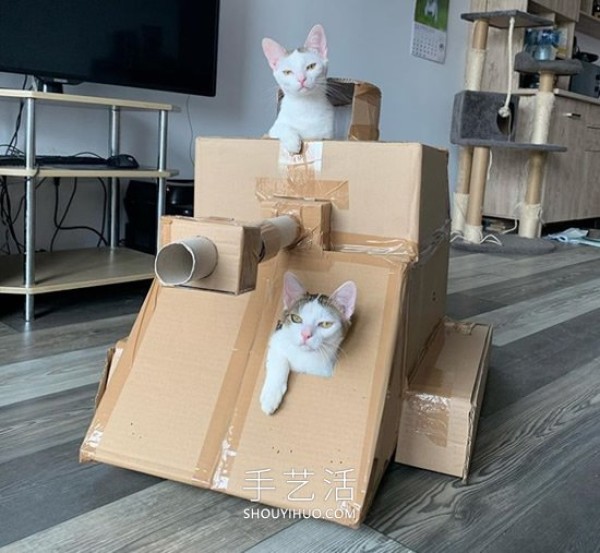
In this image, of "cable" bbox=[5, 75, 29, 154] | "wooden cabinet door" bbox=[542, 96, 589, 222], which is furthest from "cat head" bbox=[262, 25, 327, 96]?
"wooden cabinet door" bbox=[542, 96, 589, 222]

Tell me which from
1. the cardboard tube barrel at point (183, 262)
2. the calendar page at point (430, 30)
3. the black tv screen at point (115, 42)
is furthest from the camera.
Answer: the calendar page at point (430, 30)

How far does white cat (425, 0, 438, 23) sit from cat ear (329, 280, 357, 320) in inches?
123

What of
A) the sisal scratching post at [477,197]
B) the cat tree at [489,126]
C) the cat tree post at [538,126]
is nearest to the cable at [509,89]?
the cat tree at [489,126]

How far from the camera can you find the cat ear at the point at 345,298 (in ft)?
3.19

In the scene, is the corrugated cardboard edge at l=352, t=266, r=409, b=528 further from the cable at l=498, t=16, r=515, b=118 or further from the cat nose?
the cable at l=498, t=16, r=515, b=118

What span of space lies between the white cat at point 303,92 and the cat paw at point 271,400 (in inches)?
19.0

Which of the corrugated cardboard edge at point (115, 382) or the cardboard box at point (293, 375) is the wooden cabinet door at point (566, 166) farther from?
the corrugated cardboard edge at point (115, 382)

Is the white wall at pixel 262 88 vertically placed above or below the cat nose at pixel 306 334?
above

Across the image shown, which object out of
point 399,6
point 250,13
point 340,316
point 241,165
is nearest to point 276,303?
point 340,316

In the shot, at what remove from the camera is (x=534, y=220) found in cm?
376

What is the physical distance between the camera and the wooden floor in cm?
87

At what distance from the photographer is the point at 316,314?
949mm

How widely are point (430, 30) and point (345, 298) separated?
316 cm

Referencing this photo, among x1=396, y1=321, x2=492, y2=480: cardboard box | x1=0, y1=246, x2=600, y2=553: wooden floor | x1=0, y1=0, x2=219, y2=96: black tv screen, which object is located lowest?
x1=0, y1=246, x2=600, y2=553: wooden floor
